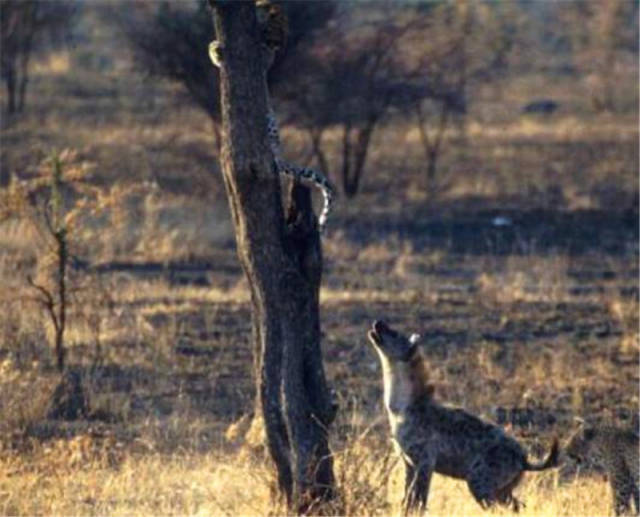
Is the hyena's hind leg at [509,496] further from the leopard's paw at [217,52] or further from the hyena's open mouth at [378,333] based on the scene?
the leopard's paw at [217,52]

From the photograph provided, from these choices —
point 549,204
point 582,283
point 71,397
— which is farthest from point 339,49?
point 71,397

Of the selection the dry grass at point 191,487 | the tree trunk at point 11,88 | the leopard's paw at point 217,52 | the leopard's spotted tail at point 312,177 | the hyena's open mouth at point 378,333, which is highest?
the tree trunk at point 11,88

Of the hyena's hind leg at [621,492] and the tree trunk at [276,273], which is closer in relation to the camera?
the tree trunk at [276,273]

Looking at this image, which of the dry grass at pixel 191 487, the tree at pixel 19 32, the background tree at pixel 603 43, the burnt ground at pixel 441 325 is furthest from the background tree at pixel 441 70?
the dry grass at pixel 191 487

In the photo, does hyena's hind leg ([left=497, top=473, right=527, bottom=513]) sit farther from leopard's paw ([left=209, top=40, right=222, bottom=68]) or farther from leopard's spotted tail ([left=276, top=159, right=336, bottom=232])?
leopard's paw ([left=209, top=40, right=222, bottom=68])

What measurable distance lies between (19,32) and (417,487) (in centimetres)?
2767

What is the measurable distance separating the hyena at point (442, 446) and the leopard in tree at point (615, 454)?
4.29 feet

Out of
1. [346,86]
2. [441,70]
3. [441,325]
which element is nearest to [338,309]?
[441,325]

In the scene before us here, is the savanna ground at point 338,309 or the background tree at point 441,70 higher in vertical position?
the background tree at point 441,70

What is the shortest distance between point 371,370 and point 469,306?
→ 12.6ft

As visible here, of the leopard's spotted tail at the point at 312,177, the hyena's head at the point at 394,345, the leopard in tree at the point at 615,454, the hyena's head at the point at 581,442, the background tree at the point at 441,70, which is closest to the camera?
the leopard's spotted tail at the point at 312,177

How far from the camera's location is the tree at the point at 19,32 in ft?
116

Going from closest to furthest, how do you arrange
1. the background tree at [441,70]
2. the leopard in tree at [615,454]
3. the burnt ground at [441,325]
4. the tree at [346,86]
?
1. the leopard in tree at [615,454]
2. the burnt ground at [441,325]
3. the tree at [346,86]
4. the background tree at [441,70]

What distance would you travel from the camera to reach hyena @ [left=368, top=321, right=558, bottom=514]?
952cm
